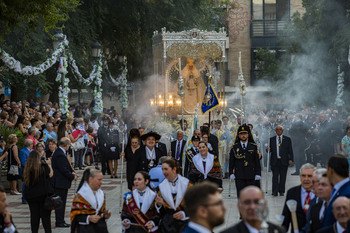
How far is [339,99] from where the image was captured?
33.3 m

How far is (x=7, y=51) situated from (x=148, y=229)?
15.8 m

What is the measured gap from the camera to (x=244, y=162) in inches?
541

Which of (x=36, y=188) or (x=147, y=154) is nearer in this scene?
(x=36, y=188)

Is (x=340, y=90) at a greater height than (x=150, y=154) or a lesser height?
greater

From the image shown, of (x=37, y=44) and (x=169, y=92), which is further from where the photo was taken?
(x=169, y=92)

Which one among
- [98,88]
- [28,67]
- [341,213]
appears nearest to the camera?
[341,213]

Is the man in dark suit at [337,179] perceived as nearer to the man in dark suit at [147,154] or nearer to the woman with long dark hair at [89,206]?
the woman with long dark hair at [89,206]

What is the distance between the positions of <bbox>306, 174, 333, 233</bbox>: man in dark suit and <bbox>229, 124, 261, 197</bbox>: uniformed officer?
6753mm

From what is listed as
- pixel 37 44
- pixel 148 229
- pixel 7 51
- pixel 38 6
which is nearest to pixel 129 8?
pixel 37 44

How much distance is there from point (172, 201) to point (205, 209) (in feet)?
12.6

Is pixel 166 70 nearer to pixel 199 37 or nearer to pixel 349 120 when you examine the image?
pixel 199 37

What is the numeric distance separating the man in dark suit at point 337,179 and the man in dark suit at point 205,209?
1574mm

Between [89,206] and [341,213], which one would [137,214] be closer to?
[89,206]

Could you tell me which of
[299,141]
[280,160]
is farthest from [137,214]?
[299,141]
